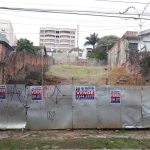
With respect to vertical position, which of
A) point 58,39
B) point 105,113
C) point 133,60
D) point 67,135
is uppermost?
point 58,39

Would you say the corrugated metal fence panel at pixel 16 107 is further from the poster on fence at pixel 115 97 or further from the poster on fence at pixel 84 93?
the poster on fence at pixel 115 97

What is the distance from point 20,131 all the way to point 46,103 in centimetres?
148

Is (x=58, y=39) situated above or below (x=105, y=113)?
above

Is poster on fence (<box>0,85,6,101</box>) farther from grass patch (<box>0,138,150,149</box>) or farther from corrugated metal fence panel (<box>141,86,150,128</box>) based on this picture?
corrugated metal fence panel (<box>141,86,150,128</box>)

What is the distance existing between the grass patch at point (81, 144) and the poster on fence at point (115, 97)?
1.98 metres

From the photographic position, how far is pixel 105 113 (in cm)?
908

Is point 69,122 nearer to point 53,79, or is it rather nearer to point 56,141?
point 56,141

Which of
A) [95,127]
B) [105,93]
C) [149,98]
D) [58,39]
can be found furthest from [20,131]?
[58,39]

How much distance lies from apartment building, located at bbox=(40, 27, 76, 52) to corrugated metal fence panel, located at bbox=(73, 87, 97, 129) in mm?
97616

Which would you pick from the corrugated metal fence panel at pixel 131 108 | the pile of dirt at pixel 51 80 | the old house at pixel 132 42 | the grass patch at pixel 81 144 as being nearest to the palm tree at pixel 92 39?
the old house at pixel 132 42

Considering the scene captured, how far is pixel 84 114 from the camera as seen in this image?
29.6ft

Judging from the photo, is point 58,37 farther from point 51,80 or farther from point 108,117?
point 108,117

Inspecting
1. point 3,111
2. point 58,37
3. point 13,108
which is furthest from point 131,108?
point 58,37

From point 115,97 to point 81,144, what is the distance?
112 inches
